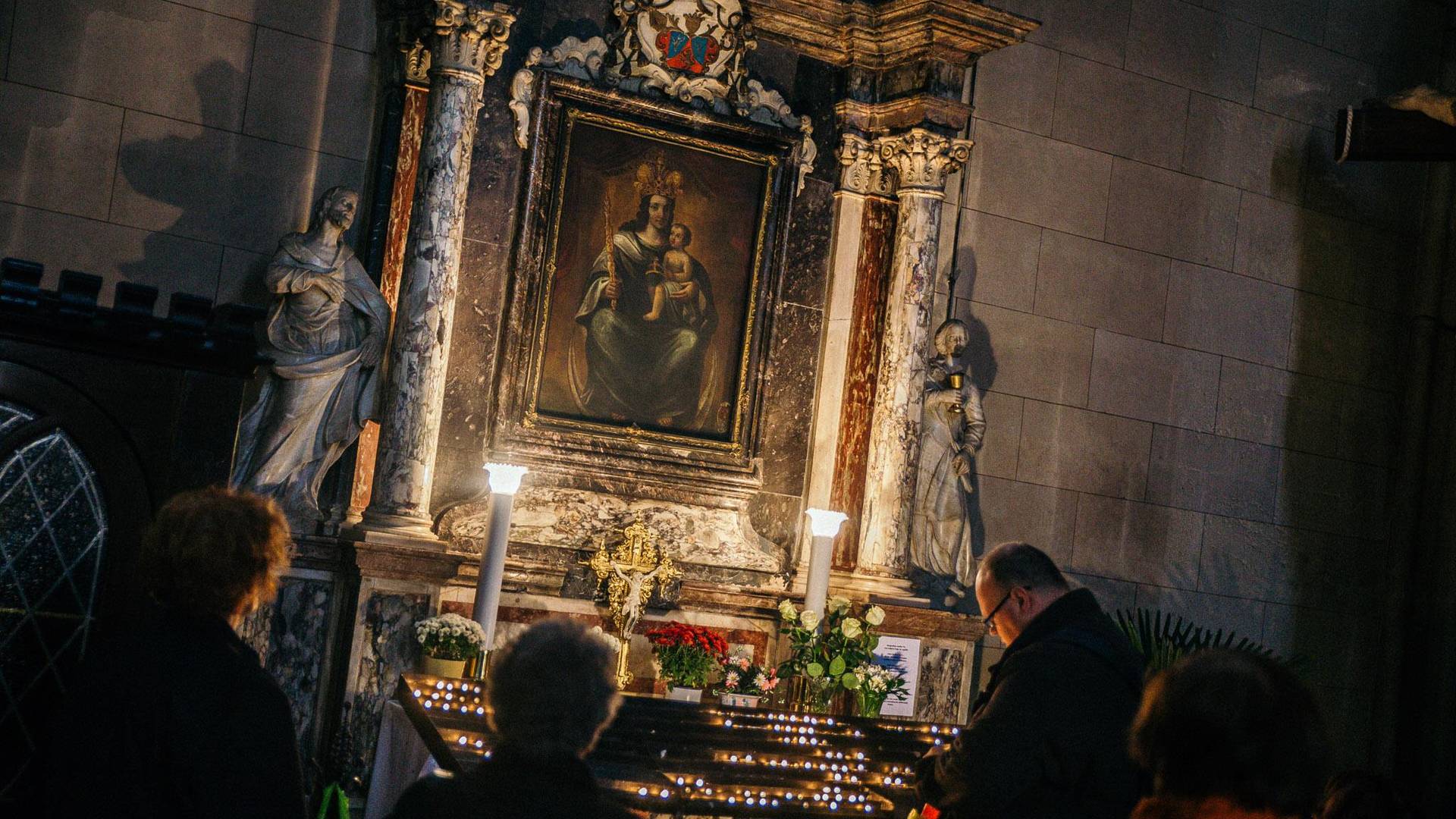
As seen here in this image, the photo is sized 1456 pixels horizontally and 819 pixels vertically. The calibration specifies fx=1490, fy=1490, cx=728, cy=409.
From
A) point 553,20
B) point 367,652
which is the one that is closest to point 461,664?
point 367,652

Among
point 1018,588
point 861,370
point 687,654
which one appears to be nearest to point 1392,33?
point 861,370

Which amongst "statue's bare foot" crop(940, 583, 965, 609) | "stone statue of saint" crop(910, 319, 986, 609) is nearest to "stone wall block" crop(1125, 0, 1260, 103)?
"stone statue of saint" crop(910, 319, 986, 609)

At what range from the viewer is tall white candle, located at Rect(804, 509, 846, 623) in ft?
23.3

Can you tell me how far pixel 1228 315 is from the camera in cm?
1034

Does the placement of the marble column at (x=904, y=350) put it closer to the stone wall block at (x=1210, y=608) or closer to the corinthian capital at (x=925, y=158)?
the corinthian capital at (x=925, y=158)

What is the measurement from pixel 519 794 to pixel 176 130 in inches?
235

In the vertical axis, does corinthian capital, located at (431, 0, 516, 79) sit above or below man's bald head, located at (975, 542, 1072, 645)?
above

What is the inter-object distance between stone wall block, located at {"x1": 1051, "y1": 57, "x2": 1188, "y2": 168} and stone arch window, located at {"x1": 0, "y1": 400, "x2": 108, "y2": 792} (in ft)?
23.8

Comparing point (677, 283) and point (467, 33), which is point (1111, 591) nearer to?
point (677, 283)

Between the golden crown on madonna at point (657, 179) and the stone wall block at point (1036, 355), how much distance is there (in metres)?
2.25

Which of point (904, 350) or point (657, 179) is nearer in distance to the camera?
point (657, 179)

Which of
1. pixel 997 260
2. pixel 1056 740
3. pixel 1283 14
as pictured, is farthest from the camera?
pixel 1283 14

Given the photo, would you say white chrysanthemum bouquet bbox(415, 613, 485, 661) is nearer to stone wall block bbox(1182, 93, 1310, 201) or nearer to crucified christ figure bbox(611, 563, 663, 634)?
crucified christ figure bbox(611, 563, 663, 634)

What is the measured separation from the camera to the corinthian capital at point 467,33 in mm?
7273
